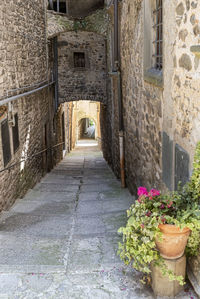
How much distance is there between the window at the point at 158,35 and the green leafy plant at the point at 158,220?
8.97 feet

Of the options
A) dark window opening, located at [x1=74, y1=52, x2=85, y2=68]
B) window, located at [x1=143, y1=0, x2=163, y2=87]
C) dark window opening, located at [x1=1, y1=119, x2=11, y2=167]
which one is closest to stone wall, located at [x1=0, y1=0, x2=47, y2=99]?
dark window opening, located at [x1=1, y1=119, x2=11, y2=167]

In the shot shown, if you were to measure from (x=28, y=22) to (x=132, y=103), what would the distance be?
377 cm

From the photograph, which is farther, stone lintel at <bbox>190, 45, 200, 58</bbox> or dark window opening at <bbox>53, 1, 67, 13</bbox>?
dark window opening at <bbox>53, 1, 67, 13</bbox>

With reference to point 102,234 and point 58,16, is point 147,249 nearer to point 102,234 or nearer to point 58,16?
point 102,234

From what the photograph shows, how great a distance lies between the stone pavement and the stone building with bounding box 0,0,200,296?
657mm

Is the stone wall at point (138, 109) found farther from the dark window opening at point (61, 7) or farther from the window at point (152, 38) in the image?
the dark window opening at point (61, 7)

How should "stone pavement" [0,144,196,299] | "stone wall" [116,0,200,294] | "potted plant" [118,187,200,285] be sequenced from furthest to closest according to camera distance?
1. "stone wall" [116,0,200,294]
2. "stone pavement" [0,144,196,299]
3. "potted plant" [118,187,200,285]

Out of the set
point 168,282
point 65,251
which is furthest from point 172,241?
point 65,251

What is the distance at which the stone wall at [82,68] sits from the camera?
46.9 feet

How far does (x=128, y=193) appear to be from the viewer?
8.11 metres

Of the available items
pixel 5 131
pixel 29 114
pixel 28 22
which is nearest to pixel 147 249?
pixel 5 131

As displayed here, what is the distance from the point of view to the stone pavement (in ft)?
10.6

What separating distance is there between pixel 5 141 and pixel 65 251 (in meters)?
2.91

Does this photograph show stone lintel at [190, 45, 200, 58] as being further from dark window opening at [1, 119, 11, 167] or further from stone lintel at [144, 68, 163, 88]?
dark window opening at [1, 119, 11, 167]
